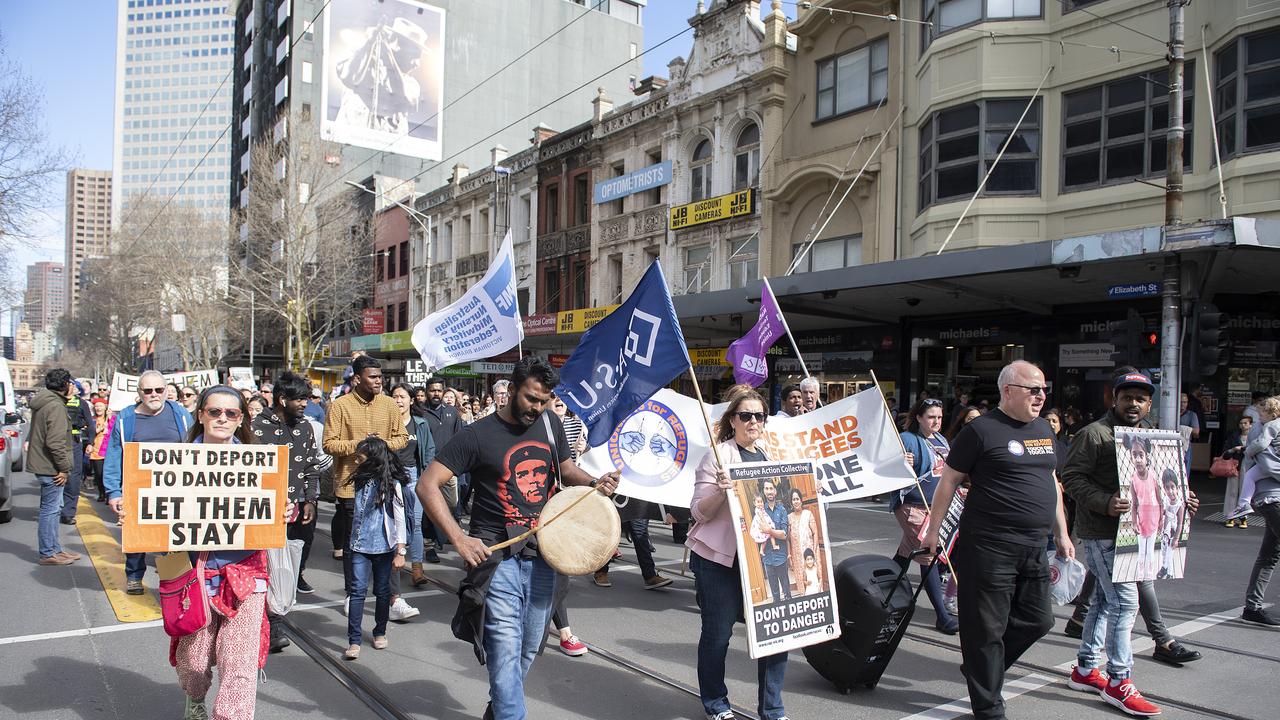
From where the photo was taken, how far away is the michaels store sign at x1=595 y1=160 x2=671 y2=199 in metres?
Result: 26.3

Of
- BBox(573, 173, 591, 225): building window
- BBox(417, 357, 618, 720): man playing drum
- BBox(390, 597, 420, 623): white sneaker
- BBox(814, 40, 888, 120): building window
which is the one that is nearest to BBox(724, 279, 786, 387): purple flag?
BBox(390, 597, 420, 623): white sneaker

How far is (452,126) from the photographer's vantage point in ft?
175

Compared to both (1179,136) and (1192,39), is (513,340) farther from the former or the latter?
(1192,39)

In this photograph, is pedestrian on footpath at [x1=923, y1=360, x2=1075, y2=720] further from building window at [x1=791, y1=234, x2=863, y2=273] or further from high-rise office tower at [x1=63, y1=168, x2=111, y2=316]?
high-rise office tower at [x1=63, y1=168, x2=111, y2=316]

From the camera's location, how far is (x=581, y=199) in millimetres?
30984

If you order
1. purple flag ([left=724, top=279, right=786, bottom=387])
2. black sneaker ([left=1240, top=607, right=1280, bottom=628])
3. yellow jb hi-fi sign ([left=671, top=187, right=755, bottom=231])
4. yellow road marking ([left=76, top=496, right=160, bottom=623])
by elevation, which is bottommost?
yellow road marking ([left=76, top=496, right=160, bottom=623])

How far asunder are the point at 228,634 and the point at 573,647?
2.48 m

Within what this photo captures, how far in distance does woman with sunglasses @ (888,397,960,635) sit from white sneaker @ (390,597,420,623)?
359 cm

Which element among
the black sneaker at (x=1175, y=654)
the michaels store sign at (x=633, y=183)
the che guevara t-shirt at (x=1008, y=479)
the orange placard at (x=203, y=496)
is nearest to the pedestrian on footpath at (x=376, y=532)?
the orange placard at (x=203, y=496)

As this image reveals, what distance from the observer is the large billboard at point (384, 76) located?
53062 mm

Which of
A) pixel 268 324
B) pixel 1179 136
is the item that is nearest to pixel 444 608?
pixel 1179 136

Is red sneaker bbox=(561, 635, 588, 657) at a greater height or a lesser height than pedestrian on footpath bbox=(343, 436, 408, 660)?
lesser

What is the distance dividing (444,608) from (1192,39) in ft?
51.2

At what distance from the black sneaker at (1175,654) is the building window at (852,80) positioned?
16.5 m
